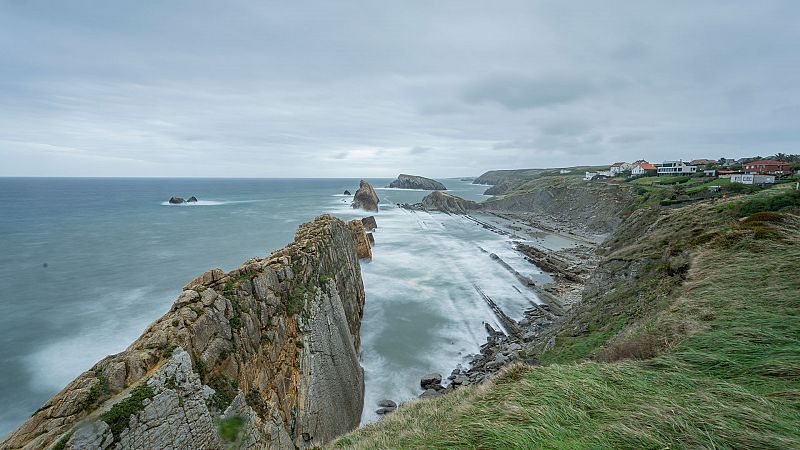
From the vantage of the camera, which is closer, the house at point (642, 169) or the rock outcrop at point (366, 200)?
the house at point (642, 169)

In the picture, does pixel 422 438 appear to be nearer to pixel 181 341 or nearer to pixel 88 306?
pixel 181 341

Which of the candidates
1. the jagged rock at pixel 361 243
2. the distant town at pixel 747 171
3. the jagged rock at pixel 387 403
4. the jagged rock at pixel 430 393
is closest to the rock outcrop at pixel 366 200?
the jagged rock at pixel 361 243

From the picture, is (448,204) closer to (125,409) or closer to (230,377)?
(230,377)

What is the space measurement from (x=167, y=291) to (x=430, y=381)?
2791cm

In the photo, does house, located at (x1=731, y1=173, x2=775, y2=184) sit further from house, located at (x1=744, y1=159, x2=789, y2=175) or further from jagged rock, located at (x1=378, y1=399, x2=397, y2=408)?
jagged rock, located at (x1=378, y1=399, x2=397, y2=408)

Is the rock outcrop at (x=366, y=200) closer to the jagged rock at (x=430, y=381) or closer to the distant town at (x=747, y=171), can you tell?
the distant town at (x=747, y=171)

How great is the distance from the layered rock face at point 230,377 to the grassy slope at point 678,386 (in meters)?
3.32

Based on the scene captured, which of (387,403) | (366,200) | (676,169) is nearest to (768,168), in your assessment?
(676,169)

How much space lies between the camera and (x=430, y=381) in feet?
68.2

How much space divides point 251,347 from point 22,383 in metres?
18.2

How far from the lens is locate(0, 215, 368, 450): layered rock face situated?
7824 millimetres

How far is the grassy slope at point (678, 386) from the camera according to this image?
5719mm

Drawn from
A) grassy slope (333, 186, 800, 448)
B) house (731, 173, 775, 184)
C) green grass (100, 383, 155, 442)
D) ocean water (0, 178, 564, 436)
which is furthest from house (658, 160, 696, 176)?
green grass (100, 383, 155, 442)

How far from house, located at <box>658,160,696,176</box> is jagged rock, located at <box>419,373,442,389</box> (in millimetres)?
93529
